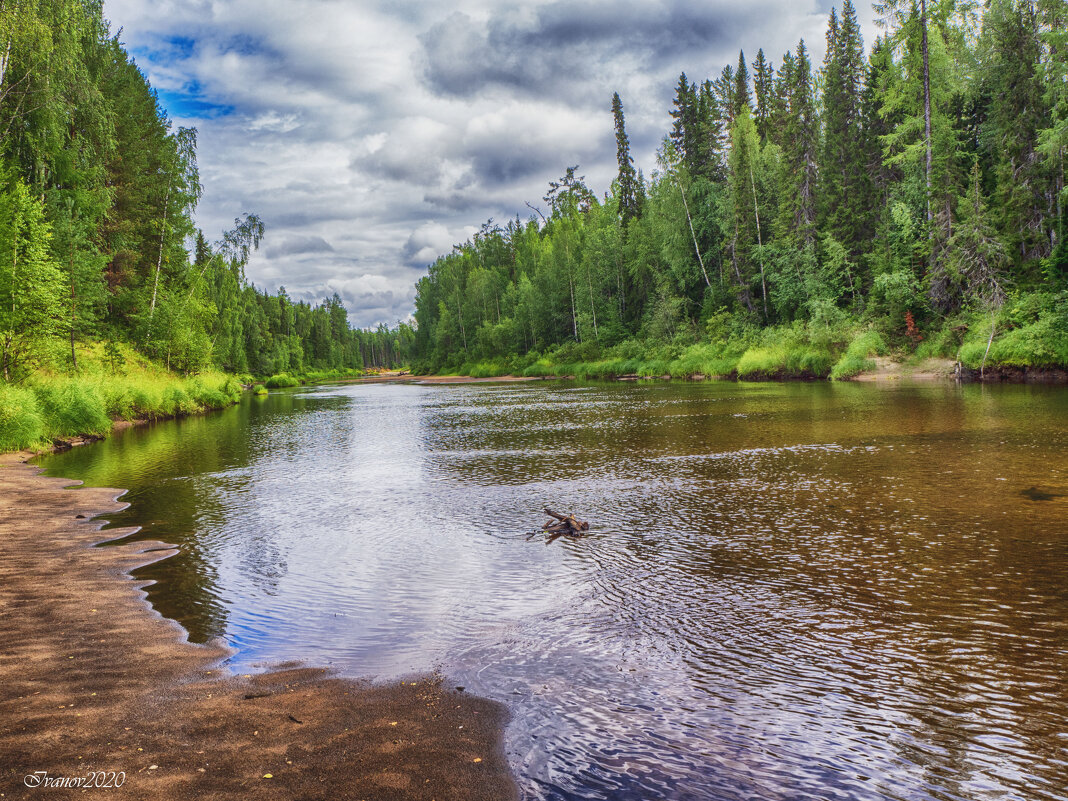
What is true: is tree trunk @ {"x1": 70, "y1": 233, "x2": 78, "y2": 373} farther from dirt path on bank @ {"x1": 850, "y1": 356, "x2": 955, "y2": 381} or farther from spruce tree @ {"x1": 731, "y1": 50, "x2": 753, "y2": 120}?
spruce tree @ {"x1": 731, "y1": 50, "x2": 753, "y2": 120}

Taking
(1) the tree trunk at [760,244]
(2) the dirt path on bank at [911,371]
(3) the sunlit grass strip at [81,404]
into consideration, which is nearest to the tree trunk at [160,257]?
(3) the sunlit grass strip at [81,404]

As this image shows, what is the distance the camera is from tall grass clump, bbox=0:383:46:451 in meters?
19.9

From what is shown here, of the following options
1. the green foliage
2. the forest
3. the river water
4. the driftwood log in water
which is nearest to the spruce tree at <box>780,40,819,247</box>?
the forest

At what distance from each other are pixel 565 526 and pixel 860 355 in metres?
39.6

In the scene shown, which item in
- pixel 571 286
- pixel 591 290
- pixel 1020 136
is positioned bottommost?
pixel 591 290

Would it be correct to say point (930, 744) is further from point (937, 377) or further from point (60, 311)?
point (937, 377)

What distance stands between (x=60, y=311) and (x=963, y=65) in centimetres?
5912

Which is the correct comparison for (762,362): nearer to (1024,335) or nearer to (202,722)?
(1024,335)

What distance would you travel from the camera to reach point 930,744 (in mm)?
4824

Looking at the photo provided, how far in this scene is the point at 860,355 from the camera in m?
44.0

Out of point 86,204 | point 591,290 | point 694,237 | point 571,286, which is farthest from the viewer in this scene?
point 571,286

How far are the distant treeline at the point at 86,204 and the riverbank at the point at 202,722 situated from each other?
20.5 metres

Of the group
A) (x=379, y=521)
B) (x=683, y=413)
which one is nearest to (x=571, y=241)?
(x=683, y=413)

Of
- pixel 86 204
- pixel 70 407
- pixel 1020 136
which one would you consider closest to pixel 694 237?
pixel 1020 136
